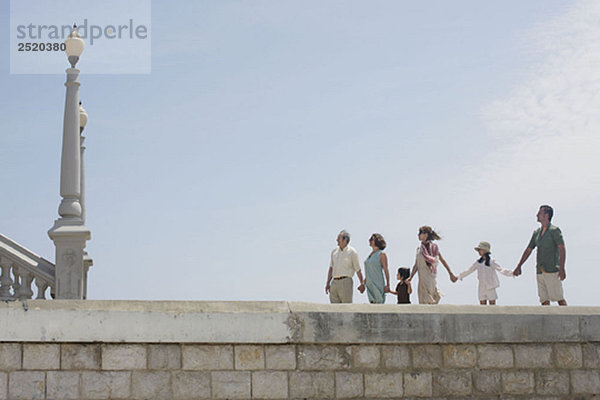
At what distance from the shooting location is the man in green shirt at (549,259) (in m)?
10.7

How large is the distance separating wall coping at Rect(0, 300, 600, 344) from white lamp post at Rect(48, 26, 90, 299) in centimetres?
378

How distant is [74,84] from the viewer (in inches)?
486

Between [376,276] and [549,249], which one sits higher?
[549,249]

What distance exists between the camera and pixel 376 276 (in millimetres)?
10648

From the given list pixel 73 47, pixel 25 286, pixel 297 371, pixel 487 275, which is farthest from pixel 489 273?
pixel 73 47

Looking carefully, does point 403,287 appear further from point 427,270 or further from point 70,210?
point 70,210

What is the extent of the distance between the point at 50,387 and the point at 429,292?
204 inches

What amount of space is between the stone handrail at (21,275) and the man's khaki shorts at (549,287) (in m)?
6.64

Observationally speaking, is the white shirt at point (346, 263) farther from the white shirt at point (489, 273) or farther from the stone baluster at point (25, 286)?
Answer: the stone baluster at point (25, 286)

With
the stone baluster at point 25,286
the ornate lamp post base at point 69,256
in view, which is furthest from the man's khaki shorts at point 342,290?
the stone baluster at point 25,286

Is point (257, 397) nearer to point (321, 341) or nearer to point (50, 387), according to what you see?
point (321, 341)

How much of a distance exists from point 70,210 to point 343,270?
400 centimetres

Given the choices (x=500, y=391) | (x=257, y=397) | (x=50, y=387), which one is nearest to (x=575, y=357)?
(x=500, y=391)

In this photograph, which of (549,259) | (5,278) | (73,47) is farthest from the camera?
(73,47)
